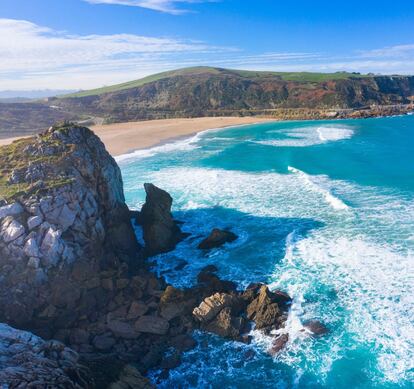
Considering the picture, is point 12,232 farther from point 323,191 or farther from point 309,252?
point 323,191

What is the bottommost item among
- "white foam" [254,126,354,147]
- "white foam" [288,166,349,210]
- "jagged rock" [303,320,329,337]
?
"jagged rock" [303,320,329,337]

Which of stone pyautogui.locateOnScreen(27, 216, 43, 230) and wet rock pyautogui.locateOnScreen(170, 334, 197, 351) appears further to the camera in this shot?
stone pyautogui.locateOnScreen(27, 216, 43, 230)

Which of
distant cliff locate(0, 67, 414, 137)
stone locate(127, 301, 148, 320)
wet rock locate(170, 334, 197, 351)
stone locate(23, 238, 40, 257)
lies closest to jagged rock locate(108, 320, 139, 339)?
stone locate(127, 301, 148, 320)

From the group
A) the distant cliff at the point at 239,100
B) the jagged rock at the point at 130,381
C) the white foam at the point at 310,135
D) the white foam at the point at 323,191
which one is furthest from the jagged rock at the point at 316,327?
the distant cliff at the point at 239,100

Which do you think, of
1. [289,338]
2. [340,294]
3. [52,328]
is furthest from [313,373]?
[52,328]

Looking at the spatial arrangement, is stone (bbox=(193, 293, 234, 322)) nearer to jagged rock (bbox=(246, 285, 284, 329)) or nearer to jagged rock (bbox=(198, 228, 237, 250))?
jagged rock (bbox=(246, 285, 284, 329))

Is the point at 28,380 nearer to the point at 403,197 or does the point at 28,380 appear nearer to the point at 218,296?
the point at 218,296

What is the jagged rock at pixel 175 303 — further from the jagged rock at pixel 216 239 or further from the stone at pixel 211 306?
the jagged rock at pixel 216 239

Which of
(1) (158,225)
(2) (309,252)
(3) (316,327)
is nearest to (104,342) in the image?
(3) (316,327)
